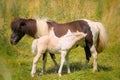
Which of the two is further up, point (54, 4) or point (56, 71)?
point (54, 4)

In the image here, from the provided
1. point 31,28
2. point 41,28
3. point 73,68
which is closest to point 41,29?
point 41,28

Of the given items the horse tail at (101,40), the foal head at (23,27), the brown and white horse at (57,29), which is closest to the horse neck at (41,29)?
the brown and white horse at (57,29)

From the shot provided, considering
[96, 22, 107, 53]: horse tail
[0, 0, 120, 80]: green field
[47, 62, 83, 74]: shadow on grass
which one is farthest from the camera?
[0, 0, 120, 80]: green field

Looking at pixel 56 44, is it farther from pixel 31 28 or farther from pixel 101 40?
pixel 101 40

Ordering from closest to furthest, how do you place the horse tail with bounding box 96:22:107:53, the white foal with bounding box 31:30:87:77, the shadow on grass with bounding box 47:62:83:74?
the white foal with bounding box 31:30:87:77 < the horse tail with bounding box 96:22:107:53 < the shadow on grass with bounding box 47:62:83:74

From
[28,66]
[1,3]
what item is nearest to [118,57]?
[28,66]

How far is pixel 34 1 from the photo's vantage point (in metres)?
17.9

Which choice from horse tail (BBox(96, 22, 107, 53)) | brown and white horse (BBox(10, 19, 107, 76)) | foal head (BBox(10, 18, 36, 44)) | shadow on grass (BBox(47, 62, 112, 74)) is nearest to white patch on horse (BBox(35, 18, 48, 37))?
brown and white horse (BBox(10, 19, 107, 76))

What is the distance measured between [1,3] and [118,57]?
5.89 metres

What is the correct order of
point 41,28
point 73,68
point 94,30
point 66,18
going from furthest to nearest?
point 66,18
point 73,68
point 94,30
point 41,28

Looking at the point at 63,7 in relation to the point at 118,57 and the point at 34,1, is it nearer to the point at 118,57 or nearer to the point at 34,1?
the point at 34,1

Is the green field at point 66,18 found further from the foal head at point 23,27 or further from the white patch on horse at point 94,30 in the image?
the foal head at point 23,27

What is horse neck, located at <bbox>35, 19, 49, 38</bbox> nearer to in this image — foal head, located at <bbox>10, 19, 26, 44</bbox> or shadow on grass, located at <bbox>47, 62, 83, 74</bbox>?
foal head, located at <bbox>10, 19, 26, 44</bbox>

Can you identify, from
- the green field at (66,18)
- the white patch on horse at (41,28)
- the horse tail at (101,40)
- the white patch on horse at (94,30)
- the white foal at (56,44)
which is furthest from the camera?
the green field at (66,18)
